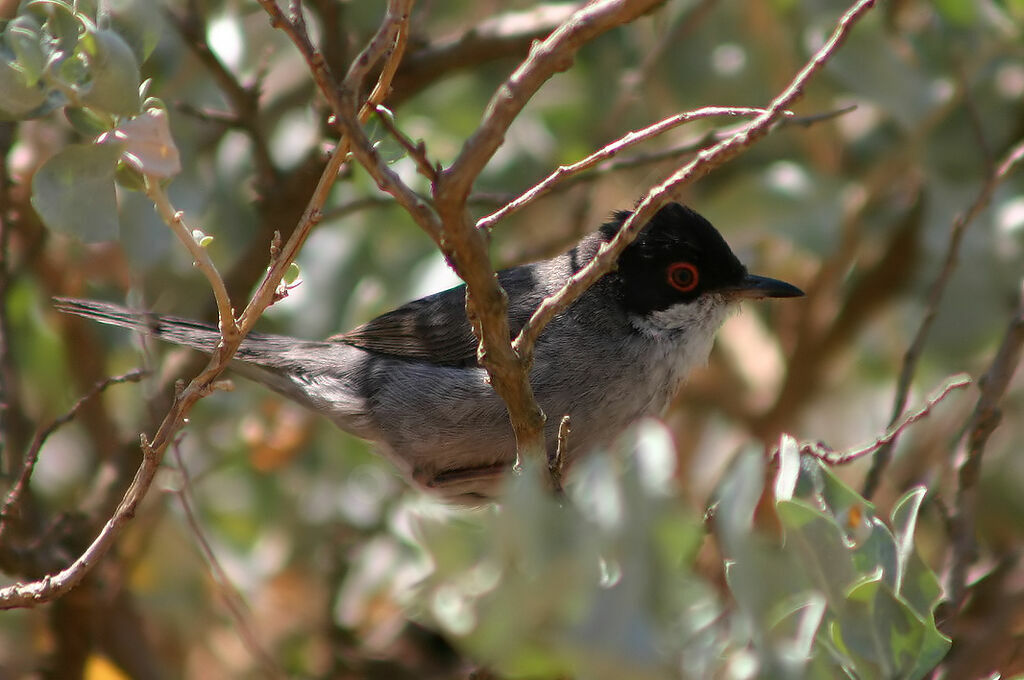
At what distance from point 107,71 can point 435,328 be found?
80.2 inches

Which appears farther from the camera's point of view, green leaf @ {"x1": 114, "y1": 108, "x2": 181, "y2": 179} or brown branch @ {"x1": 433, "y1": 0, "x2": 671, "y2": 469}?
green leaf @ {"x1": 114, "y1": 108, "x2": 181, "y2": 179}

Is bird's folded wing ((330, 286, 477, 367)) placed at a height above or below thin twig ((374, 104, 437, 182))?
above

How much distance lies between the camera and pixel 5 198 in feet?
12.3

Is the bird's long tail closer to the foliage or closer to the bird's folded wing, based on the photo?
the bird's folded wing

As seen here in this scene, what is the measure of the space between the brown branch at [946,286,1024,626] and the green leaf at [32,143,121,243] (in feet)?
8.20

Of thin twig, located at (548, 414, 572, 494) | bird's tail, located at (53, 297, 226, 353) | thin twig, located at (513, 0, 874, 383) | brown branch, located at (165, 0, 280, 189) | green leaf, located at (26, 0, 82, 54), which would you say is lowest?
thin twig, located at (548, 414, 572, 494)

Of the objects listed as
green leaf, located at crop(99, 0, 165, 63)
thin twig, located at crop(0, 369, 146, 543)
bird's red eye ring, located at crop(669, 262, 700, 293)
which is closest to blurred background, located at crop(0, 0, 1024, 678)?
bird's red eye ring, located at crop(669, 262, 700, 293)

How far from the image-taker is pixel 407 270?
15.8ft

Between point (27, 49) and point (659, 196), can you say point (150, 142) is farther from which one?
point (659, 196)

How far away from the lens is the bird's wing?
4078 mm

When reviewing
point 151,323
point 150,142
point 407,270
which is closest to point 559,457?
point 150,142

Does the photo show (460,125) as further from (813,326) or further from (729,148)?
(729,148)

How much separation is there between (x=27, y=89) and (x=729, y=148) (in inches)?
57.1

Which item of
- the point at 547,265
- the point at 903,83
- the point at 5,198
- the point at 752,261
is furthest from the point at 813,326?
the point at 5,198
